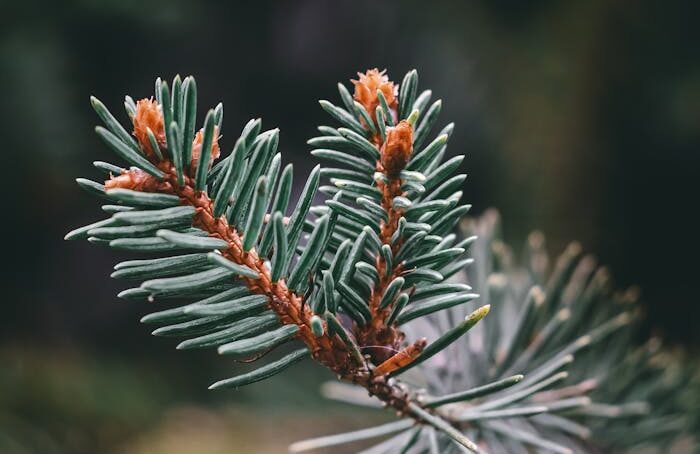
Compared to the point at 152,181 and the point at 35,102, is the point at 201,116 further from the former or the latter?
the point at 152,181

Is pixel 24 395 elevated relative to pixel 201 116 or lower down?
lower down

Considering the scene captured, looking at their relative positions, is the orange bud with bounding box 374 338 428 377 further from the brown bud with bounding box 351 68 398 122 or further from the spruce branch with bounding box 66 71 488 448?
the brown bud with bounding box 351 68 398 122

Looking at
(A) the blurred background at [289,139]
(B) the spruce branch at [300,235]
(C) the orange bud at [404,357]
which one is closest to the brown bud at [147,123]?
(B) the spruce branch at [300,235]

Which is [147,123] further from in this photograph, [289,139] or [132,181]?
[289,139]

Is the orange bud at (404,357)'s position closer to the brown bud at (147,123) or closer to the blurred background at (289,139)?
the brown bud at (147,123)

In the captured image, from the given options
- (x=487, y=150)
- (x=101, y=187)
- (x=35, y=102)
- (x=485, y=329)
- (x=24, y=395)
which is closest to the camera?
(x=101, y=187)

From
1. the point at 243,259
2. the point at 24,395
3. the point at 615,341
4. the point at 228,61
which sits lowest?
the point at 615,341

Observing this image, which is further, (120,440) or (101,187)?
(120,440)

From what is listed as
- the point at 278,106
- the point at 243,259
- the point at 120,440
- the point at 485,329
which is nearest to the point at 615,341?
the point at 485,329
